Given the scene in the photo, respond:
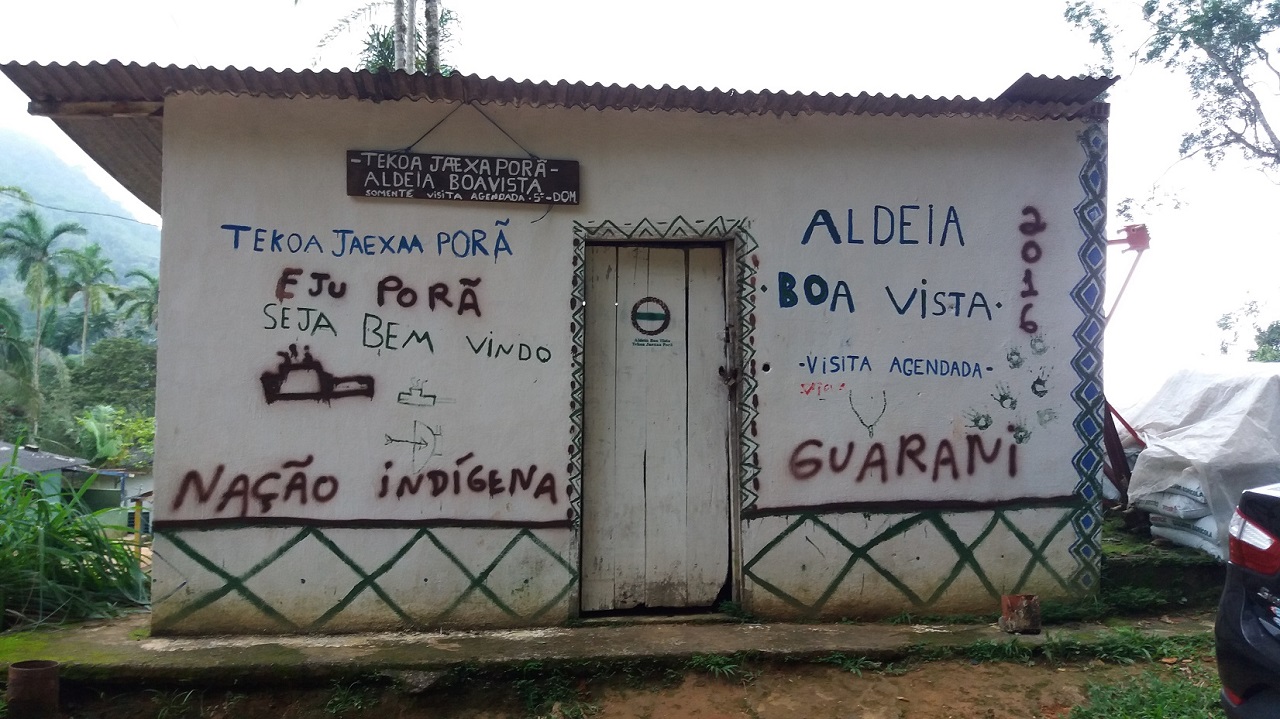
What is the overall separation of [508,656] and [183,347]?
7.70ft

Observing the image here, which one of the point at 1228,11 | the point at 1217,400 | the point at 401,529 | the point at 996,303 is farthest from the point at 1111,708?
the point at 1228,11

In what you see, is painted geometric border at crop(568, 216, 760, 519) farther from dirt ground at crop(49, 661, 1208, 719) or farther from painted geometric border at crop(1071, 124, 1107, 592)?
painted geometric border at crop(1071, 124, 1107, 592)

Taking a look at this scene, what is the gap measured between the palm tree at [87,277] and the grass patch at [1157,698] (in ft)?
137

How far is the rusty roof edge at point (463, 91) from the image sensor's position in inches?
158

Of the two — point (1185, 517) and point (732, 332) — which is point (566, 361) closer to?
point (732, 332)

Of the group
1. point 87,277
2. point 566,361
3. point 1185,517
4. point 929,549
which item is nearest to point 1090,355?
point 1185,517

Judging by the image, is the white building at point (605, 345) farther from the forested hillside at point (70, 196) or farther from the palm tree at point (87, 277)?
the forested hillside at point (70, 196)

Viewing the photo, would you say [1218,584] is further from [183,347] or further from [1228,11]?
[1228,11]

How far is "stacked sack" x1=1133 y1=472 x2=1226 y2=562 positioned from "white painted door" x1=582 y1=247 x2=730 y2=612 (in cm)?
289

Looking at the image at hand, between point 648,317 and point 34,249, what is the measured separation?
38.6 metres

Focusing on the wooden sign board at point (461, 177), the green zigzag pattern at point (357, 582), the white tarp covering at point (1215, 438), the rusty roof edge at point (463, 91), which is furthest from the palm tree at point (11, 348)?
the white tarp covering at point (1215, 438)

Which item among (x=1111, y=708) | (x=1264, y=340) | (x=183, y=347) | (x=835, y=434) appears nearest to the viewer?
(x=1111, y=708)

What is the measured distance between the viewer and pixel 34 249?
33.2 meters

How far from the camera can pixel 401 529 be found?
4.23m
